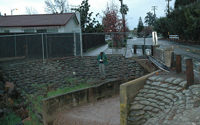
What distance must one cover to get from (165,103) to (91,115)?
404cm

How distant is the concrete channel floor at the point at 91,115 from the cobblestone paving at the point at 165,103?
1780 millimetres

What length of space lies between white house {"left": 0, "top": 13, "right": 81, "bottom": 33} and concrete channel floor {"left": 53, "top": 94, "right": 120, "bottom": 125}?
13.5 metres

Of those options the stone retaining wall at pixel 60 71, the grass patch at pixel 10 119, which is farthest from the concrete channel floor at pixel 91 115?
the stone retaining wall at pixel 60 71

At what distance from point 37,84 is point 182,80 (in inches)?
356

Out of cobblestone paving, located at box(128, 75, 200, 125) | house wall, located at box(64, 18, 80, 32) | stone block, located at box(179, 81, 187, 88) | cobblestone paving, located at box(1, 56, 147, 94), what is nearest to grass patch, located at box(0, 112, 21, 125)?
cobblestone paving, located at box(1, 56, 147, 94)

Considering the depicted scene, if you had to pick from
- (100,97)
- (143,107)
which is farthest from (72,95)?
(143,107)

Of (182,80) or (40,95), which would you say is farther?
(40,95)

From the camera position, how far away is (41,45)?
16797 millimetres

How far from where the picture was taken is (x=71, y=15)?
2578cm

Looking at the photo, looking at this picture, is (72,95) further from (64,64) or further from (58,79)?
(64,64)

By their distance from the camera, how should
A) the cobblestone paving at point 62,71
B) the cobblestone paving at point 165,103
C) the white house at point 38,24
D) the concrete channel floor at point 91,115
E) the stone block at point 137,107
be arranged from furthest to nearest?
the white house at point 38,24, the cobblestone paving at point 62,71, the concrete channel floor at point 91,115, the stone block at point 137,107, the cobblestone paving at point 165,103

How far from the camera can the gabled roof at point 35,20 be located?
923 inches

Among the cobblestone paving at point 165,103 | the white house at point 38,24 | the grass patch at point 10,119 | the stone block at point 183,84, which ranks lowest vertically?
the grass patch at point 10,119

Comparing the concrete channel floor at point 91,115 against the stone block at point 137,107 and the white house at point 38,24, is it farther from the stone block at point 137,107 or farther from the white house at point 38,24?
the white house at point 38,24
